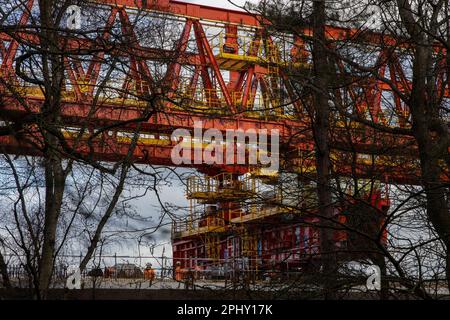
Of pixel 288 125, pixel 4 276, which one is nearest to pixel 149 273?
pixel 288 125

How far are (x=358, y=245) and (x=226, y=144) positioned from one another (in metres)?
13.4

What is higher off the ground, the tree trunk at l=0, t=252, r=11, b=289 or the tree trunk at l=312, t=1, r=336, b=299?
the tree trunk at l=312, t=1, r=336, b=299

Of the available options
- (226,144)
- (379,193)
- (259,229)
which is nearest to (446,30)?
(379,193)

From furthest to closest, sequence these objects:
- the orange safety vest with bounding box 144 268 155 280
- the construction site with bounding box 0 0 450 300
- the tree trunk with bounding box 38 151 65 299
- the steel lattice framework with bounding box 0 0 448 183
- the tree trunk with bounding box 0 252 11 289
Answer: the orange safety vest with bounding box 144 268 155 280, the tree trunk with bounding box 38 151 65 299, the steel lattice framework with bounding box 0 0 448 183, the construction site with bounding box 0 0 450 300, the tree trunk with bounding box 0 252 11 289

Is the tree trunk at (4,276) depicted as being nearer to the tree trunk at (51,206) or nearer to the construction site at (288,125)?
the construction site at (288,125)

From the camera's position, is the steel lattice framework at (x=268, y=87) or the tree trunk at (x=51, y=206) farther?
the tree trunk at (x=51, y=206)

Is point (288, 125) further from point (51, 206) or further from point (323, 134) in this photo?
point (51, 206)

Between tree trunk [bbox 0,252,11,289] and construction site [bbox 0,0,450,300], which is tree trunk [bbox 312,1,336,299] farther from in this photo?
tree trunk [bbox 0,252,11,289]

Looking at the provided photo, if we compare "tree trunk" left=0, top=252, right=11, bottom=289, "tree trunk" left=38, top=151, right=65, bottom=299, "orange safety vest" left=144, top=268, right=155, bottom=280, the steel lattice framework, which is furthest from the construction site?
"orange safety vest" left=144, top=268, right=155, bottom=280

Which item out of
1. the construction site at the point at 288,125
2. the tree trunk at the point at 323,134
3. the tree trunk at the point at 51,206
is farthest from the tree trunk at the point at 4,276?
the tree trunk at the point at 51,206

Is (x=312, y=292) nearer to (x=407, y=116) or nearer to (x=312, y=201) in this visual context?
(x=312, y=201)

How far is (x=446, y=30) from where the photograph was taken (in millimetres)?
9297
